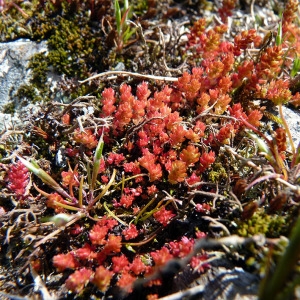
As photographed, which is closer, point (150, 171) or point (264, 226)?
point (264, 226)

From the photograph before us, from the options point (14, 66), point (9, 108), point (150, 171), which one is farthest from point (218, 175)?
point (14, 66)

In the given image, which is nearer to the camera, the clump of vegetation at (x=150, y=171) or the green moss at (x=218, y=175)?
the clump of vegetation at (x=150, y=171)

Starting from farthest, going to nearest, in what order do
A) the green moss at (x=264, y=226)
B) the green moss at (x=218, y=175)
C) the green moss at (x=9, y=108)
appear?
the green moss at (x=9, y=108), the green moss at (x=218, y=175), the green moss at (x=264, y=226)

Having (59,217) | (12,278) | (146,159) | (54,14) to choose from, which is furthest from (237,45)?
(12,278)

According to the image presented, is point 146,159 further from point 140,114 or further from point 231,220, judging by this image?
point 231,220

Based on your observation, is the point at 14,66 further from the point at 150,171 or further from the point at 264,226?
the point at 264,226

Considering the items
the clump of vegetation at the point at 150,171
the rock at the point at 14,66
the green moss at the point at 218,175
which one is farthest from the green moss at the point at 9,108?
the green moss at the point at 218,175

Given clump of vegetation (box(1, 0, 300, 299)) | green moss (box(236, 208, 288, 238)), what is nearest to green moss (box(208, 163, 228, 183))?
clump of vegetation (box(1, 0, 300, 299))

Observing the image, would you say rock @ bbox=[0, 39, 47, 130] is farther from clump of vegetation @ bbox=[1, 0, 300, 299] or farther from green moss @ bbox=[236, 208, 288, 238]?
green moss @ bbox=[236, 208, 288, 238]

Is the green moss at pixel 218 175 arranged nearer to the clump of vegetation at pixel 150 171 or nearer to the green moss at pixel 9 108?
the clump of vegetation at pixel 150 171

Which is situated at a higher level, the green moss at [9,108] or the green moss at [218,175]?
the green moss at [218,175]
